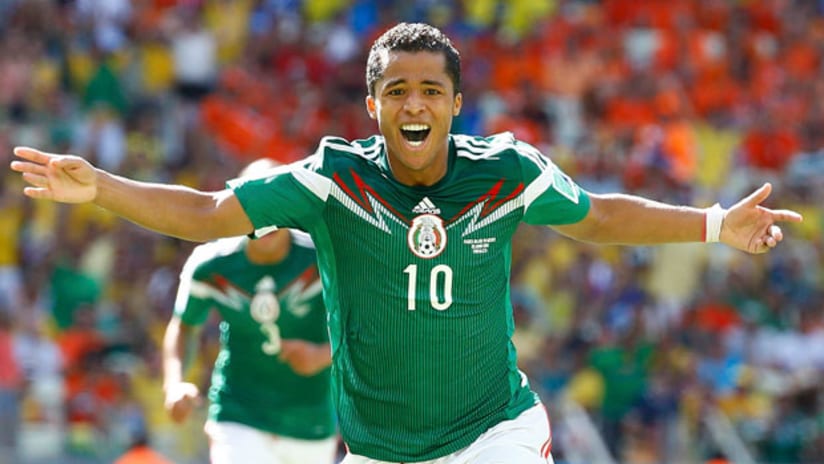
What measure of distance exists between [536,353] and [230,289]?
6.53 m

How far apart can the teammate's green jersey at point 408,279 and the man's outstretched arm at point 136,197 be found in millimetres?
105

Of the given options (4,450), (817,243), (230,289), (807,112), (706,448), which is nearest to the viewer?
(230,289)

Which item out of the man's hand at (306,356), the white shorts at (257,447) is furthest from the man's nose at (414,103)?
the white shorts at (257,447)

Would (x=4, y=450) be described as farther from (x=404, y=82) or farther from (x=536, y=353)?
(x=404, y=82)

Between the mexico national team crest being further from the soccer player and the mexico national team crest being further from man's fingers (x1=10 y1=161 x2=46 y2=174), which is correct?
man's fingers (x1=10 y1=161 x2=46 y2=174)

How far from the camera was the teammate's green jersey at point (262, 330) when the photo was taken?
27.1ft

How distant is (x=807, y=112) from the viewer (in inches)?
687

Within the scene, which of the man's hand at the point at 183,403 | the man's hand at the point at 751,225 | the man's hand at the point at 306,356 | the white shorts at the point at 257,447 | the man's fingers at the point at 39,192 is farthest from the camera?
the white shorts at the point at 257,447

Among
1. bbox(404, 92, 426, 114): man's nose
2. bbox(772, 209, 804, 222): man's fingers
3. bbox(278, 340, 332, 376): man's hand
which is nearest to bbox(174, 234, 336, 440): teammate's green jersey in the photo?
bbox(278, 340, 332, 376): man's hand

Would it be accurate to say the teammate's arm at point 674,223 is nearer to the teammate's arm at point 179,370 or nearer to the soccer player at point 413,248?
the soccer player at point 413,248

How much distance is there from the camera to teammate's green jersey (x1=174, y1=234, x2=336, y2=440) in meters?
8.25

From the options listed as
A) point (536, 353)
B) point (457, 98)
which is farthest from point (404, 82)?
point (536, 353)

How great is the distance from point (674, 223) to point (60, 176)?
96.1 inches

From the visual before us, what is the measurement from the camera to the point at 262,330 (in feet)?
27.2
